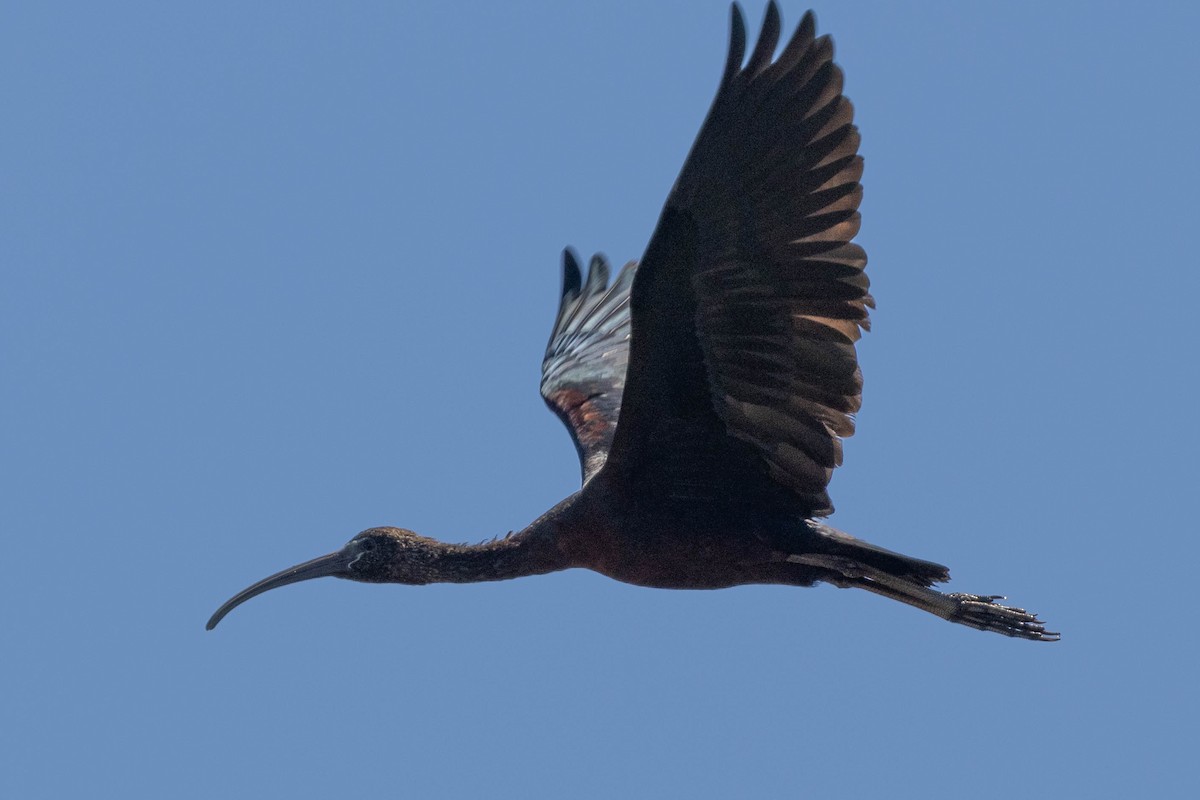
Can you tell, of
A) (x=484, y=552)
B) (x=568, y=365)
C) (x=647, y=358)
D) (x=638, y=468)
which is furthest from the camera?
(x=568, y=365)

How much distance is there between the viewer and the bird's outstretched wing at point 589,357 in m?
13.0

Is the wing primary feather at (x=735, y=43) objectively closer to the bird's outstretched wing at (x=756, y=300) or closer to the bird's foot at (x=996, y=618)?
the bird's outstretched wing at (x=756, y=300)

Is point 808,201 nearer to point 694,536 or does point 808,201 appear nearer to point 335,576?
point 694,536

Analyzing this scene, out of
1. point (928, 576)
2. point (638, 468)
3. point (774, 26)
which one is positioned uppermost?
point (774, 26)

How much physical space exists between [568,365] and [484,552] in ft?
8.89

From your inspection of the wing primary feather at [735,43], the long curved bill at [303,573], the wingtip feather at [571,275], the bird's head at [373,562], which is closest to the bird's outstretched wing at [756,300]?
the wing primary feather at [735,43]

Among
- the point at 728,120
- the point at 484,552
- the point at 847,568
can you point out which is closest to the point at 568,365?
the point at 484,552

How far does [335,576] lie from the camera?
40.6 feet

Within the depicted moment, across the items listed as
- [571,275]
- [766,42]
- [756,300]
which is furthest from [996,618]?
[571,275]

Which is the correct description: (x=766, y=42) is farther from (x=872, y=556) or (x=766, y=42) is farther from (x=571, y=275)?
(x=571, y=275)

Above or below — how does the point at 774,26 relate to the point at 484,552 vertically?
above

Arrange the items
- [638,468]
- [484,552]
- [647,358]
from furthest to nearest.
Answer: [484,552]
[638,468]
[647,358]

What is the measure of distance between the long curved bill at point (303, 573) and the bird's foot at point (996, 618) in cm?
415

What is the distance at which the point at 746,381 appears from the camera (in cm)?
1020
